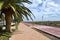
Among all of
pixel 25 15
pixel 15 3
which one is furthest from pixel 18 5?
pixel 25 15

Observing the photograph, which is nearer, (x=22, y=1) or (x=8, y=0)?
(x=8, y=0)

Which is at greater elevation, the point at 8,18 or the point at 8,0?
the point at 8,0

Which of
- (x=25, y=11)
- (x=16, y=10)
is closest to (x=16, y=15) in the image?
(x=16, y=10)

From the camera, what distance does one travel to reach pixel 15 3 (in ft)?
79.7

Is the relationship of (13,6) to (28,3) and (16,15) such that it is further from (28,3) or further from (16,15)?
(28,3)

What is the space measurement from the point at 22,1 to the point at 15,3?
1662mm

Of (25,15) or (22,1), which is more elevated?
(22,1)

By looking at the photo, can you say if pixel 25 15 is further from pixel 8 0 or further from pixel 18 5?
pixel 8 0

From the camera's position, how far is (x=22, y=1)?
25.7m

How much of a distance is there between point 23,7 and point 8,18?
8.54 feet

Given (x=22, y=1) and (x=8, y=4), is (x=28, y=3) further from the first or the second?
(x=8, y=4)

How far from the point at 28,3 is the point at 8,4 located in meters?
4.09

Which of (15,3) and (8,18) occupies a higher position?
(15,3)

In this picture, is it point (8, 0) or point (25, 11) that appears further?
point (25, 11)
